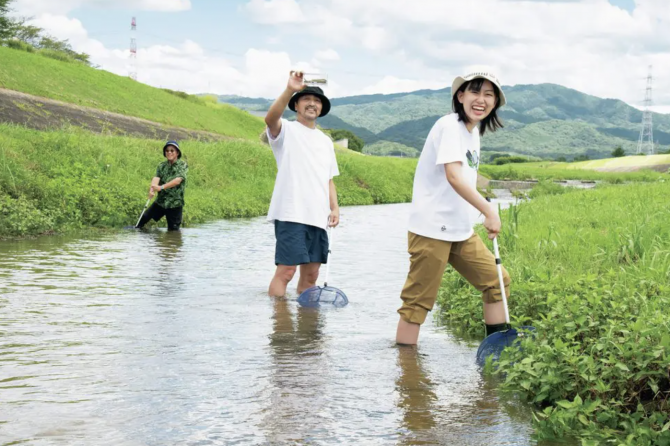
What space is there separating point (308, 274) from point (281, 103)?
2242 mm

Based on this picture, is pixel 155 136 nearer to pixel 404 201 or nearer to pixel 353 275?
pixel 404 201

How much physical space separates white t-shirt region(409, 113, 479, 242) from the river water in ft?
3.47

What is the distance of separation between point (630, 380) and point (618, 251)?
453 cm

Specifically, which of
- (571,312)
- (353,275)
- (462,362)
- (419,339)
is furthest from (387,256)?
(571,312)

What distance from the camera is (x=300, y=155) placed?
7.81 meters

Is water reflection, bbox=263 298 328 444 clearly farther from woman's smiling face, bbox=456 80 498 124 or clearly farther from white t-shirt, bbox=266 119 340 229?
woman's smiling face, bbox=456 80 498 124

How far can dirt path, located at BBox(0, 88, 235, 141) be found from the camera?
27583 millimetres

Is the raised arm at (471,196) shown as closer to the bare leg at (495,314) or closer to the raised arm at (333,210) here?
the bare leg at (495,314)

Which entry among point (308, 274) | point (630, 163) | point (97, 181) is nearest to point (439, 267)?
point (308, 274)

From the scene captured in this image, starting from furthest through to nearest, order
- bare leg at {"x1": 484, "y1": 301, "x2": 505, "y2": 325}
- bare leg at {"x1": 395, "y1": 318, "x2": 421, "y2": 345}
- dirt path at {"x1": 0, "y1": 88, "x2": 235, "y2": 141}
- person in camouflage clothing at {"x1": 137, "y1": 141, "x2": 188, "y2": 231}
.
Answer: dirt path at {"x1": 0, "y1": 88, "x2": 235, "y2": 141}
person in camouflage clothing at {"x1": 137, "y1": 141, "x2": 188, "y2": 231}
bare leg at {"x1": 395, "y1": 318, "x2": 421, "y2": 345}
bare leg at {"x1": 484, "y1": 301, "x2": 505, "y2": 325}

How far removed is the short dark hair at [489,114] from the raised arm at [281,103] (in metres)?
1.36

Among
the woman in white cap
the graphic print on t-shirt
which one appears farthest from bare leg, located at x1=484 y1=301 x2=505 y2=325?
the graphic print on t-shirt

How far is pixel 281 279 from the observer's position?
27.3 feet

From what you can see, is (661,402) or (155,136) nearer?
(661,402)
